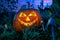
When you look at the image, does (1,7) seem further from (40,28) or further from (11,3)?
(40,28)

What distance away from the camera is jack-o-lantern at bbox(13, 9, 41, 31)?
97.0 inches

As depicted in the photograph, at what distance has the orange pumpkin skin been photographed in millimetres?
2463

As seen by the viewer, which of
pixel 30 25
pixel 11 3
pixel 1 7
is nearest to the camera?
pixel 30 25

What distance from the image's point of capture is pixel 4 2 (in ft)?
11.9

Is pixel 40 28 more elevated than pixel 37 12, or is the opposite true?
pixel 37 12

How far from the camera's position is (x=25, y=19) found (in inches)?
98.2

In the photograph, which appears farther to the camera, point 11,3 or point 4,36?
point 11,3

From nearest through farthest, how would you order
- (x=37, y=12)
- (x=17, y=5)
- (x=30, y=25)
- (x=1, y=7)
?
(x=30, y=25) → (x=37, y=12) → (x=1, y=7) → (x=17, y=5)

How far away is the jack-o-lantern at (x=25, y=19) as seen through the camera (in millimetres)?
2463

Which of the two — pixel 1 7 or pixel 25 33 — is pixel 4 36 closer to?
pixel 25 33

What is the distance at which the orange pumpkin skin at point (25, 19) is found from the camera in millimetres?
2463

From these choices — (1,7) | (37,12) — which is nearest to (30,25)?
(37,12)

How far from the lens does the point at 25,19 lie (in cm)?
249

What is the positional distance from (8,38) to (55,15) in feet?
1.86
